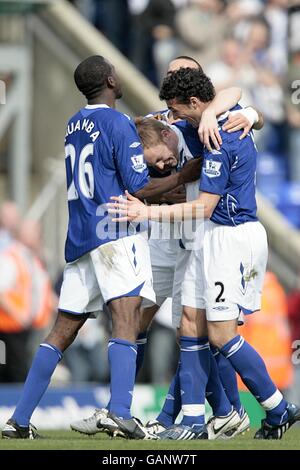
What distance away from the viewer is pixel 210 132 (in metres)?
8.41

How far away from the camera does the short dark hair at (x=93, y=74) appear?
8.48 m

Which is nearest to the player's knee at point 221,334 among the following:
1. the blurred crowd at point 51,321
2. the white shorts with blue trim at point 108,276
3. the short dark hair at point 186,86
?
the white shorts with blue trim at point 108,276

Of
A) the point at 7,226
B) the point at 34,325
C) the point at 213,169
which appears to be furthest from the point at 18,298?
the point at 213,169

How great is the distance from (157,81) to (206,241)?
7668mm

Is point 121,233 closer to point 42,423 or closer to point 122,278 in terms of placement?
point 122,278

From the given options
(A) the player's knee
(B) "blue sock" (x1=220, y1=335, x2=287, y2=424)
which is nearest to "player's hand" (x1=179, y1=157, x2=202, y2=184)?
(A) the player's knee

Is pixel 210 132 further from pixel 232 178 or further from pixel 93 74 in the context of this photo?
pixel 93 74

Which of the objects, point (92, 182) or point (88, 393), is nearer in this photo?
point (92, 182)

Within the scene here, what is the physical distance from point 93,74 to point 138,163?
60 centimetres

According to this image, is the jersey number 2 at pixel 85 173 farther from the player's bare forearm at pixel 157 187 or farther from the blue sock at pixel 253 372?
the blue sock at pixel 253 372

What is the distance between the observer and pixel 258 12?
1580 cm

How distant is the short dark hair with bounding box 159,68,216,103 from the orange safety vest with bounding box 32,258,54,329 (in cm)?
563
